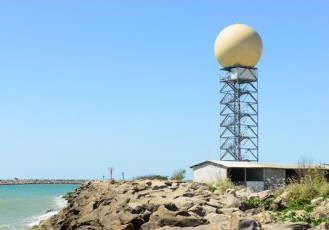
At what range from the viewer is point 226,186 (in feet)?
101

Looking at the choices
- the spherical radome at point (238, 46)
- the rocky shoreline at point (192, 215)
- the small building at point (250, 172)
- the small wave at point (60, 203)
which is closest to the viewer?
the rocky shoreline at point (192, 215)

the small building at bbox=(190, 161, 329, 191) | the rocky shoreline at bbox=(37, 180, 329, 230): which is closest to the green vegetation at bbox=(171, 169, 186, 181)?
the small building at bbox=(190, 161, 329, 191)

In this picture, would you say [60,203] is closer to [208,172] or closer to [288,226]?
[208,172]

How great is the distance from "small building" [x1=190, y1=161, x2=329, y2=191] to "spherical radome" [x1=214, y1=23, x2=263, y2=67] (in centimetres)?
1671

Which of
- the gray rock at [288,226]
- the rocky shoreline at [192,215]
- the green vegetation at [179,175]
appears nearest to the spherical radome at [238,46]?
the green vegetation at [179,175]

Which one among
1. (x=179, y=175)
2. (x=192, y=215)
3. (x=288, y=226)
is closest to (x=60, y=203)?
(x=179, y=175)

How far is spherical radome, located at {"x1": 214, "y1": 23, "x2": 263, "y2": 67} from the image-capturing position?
186 ft

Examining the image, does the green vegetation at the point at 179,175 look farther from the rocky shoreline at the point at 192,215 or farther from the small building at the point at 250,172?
the rocky shoreline at the point at 192,215

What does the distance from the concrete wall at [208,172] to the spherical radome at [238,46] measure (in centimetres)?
1812

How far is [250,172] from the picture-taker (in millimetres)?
43875

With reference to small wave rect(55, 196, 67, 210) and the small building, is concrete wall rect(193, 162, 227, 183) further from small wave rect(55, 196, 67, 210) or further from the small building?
small wave rect(55, 196, 67, 210)

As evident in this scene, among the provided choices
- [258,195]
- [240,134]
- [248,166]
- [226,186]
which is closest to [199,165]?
[248,166]

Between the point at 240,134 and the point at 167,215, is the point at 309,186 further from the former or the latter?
the point at 240,134

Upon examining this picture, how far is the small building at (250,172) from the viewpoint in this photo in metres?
39.6
